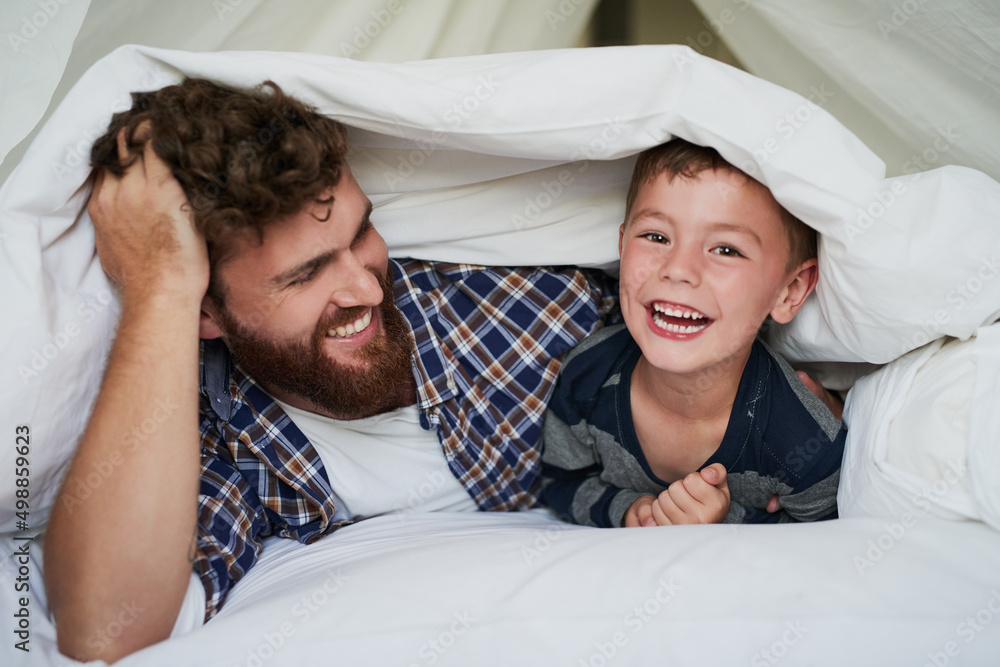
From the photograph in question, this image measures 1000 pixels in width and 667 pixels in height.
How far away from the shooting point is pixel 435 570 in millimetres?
848

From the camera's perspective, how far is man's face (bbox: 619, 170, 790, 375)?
1.00 meters

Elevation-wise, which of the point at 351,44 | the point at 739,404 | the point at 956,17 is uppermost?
the point at 956,17

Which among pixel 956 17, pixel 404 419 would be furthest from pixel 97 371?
pixel 956 17

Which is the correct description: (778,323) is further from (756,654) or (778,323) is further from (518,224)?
(756,654)

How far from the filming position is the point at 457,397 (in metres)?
1.25

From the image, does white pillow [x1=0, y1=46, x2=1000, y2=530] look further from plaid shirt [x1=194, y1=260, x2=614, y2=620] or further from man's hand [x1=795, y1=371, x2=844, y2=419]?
plaid shirt [x1=194, y1=260, x2=614, y2=620]

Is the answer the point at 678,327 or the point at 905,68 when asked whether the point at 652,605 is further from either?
the point at 905,68

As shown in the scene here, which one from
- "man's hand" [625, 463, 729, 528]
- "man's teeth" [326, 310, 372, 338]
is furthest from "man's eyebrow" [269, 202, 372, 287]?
"man's hand" [625, 463, 729, 528]

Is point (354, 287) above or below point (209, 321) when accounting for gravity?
above

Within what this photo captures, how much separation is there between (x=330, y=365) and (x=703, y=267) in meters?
0.57

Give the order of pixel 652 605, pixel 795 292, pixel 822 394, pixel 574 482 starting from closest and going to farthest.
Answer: pixel 652 605, pixel 795 292, pixel 822 394, pixel 574 482

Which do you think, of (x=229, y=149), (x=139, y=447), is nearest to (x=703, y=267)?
(x=229, y=149)

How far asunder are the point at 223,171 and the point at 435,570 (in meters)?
0.59

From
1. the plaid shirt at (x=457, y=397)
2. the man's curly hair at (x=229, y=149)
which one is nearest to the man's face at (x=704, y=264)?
the plaid shirt at (x=457, y=397)
